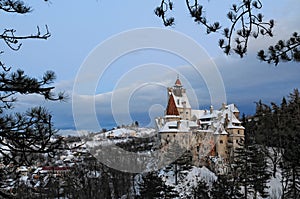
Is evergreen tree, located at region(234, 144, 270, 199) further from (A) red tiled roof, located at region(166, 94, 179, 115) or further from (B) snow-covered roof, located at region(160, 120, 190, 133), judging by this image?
(A) red tiled roof, located at region(166, 94, 179, 115)

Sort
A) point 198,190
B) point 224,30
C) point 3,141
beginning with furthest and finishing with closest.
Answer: point 198,190 < point 3,141 < point 224,30

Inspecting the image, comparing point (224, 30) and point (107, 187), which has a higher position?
point (224, 30)

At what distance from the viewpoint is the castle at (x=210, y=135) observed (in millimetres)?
25498

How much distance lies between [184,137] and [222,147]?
9.91ft

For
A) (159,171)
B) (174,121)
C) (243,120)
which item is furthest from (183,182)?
(243,120)

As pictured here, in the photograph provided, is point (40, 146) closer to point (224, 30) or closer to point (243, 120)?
→ point (224, 30)

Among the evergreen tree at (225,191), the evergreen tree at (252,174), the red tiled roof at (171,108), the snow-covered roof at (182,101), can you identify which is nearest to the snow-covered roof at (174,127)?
the red tiled roof at (171,108)

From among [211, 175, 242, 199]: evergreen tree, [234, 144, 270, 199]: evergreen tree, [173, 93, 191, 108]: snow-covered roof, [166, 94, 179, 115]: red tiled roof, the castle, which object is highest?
[173, 93, 191, 108]: snow-covered roof

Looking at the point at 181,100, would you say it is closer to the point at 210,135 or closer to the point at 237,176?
the point at 210,135

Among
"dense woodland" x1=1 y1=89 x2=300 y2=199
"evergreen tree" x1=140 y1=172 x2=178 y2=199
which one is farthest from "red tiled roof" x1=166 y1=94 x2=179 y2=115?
"evergreen tree" x1=140 y1=172 x2=178 y2=199

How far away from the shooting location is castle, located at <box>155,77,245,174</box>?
2550 centimetres

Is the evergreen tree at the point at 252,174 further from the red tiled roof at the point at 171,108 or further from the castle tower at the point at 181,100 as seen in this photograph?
the castle tower at the point at 181,100

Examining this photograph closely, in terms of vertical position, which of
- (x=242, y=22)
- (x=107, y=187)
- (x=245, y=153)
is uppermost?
(x=242, y=22)

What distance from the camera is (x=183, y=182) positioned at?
22.6m
